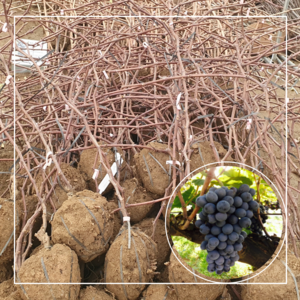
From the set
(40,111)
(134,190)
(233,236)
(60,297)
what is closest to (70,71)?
(40,111)

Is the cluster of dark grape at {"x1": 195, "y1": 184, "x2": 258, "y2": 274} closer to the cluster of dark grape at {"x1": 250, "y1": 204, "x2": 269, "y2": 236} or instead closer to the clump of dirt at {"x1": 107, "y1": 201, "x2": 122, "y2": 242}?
the cluster of dark grape at {"x1": 250, "y1": 204, "x2": 269, "y2": 236}

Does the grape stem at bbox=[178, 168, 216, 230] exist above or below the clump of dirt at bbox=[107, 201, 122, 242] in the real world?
above

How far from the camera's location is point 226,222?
81 cm

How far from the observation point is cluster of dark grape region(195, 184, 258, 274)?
0.79m

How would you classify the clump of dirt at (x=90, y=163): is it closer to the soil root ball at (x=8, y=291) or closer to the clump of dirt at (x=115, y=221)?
the clump of dirt at (x=115, y=221)

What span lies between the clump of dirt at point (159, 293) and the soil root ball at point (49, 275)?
246mm

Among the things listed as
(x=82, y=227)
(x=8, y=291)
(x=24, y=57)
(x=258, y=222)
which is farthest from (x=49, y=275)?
(x=24, y=57)

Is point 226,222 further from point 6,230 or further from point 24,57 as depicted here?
point 24,57

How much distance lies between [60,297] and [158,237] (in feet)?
1.44

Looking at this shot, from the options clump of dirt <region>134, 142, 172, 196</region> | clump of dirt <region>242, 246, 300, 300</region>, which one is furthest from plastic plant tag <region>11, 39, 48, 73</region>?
clump of dirt <region>242, 246, 300, 300</region>

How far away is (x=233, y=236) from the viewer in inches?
31.4

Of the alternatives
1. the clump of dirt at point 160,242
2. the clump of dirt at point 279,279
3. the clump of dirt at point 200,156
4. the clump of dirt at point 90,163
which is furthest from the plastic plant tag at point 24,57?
the clump of dirt at point 279,279

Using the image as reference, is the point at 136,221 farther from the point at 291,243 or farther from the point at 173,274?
the point at 291,243

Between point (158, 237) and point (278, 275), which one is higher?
point (278, 275)
